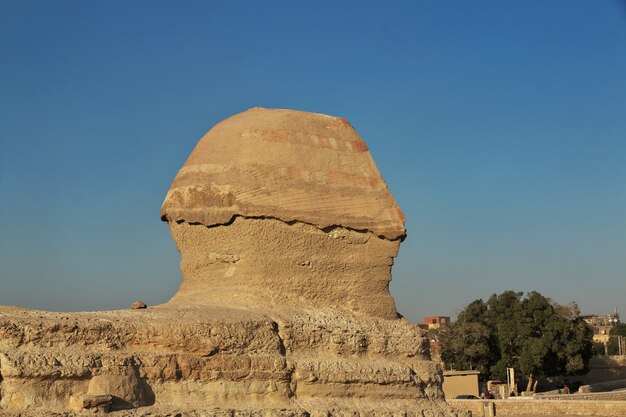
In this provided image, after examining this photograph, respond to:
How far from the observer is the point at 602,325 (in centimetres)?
9812

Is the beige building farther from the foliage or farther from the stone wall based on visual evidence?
the stone wall

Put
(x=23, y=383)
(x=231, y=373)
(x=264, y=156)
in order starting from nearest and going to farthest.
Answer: (x=23, y=383)
(x=231, y=373)
(x=264, y=156)

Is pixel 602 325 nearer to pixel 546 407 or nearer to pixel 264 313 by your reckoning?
pixel 546 407

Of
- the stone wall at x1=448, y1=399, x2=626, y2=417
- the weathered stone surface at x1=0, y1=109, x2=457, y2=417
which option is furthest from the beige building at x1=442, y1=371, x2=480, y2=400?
the weathered stone surface at x1=0, y1=109, x2=457, y2=417

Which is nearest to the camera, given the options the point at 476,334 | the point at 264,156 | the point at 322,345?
the point at 322,345

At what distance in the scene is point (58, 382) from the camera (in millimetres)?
10305

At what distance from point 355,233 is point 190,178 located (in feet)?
9.28

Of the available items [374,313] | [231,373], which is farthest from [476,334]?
[231,373]

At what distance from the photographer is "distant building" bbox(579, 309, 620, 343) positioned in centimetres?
7734

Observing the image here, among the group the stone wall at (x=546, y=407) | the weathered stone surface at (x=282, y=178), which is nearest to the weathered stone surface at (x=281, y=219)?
the weathered stone surface at (x=282, y=178)

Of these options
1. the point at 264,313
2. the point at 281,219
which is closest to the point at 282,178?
the point at 281,219

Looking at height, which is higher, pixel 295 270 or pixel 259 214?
pixel 259 214

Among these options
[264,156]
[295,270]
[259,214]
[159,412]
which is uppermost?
[264,156]

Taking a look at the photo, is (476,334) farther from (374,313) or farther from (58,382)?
(58,382)
